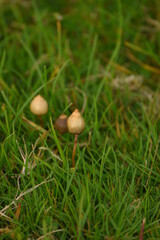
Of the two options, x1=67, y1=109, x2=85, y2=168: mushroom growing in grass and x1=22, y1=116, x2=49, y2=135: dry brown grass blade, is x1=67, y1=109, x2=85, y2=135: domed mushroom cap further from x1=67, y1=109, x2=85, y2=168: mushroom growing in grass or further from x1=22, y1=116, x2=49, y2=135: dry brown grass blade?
x1=22, y1=116, x2=49, y2=135: dry brown grass blade

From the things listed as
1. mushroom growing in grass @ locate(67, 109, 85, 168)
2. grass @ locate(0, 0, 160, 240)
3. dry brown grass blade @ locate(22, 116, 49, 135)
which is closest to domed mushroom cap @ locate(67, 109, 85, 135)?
mushroom growing in grass @ locate(67, 109, 85, 168)

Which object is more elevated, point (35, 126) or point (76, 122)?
point (76, 122)

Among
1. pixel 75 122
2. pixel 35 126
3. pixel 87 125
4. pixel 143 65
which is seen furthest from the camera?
pixel 143 65

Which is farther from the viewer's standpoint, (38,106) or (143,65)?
(143,65)

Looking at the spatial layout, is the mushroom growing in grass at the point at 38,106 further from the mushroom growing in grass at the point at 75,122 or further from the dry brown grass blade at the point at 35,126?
the mushroom growing in grass at the point at 75,122

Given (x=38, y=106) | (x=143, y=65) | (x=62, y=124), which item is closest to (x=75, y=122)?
(x=62, y=124)

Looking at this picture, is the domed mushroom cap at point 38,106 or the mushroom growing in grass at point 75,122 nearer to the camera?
the mushroom growing in grass at point 75,122

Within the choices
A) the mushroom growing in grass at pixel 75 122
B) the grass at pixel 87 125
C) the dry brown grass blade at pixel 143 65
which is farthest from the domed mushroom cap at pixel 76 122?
the dry brown grass blade at pixel 143 65

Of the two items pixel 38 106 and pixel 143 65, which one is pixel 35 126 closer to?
pixel 38 106

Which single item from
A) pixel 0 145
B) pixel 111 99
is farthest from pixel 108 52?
pixel 0 145
